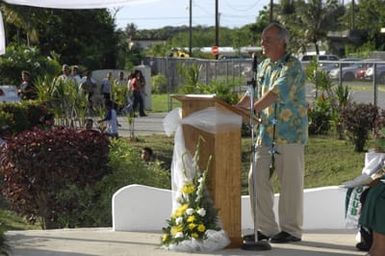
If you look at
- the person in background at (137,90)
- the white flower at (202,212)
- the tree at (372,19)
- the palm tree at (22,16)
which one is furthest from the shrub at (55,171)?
the tree at (372,19)

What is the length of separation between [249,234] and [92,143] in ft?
8.91

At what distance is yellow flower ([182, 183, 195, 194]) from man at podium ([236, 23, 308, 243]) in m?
0.57

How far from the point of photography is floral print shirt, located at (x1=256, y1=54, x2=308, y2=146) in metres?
7.53

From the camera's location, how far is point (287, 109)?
24.8ft

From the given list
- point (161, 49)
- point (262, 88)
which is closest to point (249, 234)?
point (262, 88)

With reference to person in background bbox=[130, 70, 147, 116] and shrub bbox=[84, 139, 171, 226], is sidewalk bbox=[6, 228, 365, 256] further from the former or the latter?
person in background bbox=[130, 70, 147, 116]

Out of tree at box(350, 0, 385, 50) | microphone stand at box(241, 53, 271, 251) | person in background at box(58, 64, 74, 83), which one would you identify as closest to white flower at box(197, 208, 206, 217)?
microphone stand at box(241, 53, 271, 251)

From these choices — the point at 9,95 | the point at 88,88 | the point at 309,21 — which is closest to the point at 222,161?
the point at 88,88

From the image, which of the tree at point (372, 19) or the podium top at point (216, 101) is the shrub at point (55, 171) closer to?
the podium top at point (216, 101)

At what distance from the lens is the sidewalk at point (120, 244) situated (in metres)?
7.32

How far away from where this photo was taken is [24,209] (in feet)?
33.9

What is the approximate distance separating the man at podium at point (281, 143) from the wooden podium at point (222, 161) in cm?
20

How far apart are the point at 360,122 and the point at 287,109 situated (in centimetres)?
1048

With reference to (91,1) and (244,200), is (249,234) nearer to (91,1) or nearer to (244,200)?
(244,200)
